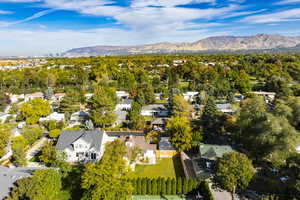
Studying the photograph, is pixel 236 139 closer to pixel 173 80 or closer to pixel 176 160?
pixel 176 160

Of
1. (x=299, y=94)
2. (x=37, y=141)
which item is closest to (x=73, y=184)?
(x=37, y=141)

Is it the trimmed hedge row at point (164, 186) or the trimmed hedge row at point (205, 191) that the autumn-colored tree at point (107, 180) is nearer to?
the trimmed hedge row at point (164, 186)

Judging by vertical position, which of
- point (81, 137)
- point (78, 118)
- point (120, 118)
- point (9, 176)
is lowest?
point (120, 118)

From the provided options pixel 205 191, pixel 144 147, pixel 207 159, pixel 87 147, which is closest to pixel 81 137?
pixel 87 147

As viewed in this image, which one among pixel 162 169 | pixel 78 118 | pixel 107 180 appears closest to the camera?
pixel 107 180

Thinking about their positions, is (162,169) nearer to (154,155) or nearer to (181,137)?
(154,155)

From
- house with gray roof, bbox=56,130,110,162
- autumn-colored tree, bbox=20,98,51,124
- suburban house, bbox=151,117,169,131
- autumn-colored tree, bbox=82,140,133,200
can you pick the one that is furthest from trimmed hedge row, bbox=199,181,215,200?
autumn-colored tree, bbox=20,98,51,124

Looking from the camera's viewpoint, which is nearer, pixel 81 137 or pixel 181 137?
pixel 81 137
